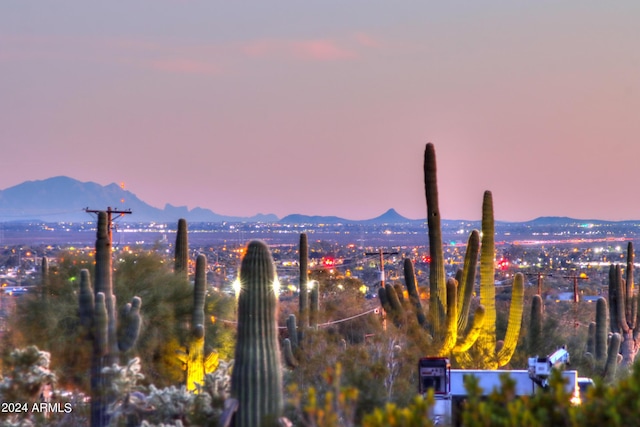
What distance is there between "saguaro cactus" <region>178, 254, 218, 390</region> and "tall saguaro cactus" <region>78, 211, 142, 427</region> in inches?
116

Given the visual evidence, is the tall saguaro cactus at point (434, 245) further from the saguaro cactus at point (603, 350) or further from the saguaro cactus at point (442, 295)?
the saguaro cactus at point (603, 350)

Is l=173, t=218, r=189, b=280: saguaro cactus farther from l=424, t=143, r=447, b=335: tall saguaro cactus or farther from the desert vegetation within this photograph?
l=424, t=143, r=447, b=335: tall saguaro cactus

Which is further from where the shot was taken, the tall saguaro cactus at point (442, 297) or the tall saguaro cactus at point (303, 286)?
the tall saguaro cactus at point (303, 286)

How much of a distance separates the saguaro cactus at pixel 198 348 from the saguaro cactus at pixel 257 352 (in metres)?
6.40

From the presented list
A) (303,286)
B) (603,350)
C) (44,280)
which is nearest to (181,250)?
(44,280)

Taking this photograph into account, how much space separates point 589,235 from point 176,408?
518 feet

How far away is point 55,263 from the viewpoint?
78.0 ft

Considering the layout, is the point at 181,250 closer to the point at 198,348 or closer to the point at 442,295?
the point at 198,348

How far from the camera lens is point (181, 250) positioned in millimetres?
24141

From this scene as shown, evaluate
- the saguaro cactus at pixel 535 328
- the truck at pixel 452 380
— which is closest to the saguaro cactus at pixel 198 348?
the truck at pixel 452 380

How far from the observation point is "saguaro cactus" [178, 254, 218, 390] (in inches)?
779

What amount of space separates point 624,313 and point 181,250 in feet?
38.6

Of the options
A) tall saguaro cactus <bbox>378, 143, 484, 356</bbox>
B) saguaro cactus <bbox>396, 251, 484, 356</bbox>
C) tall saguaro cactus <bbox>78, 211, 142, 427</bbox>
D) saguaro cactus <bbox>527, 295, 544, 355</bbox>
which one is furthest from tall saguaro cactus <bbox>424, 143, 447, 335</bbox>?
tall saguaro cactus <bbox>78, 211, 142, 427</bbox>

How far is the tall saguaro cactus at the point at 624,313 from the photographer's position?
80.9 ft
